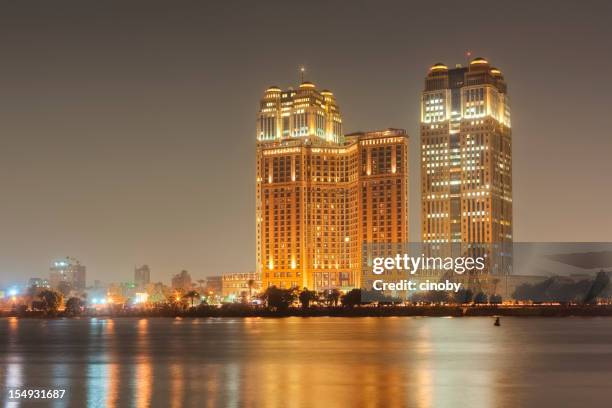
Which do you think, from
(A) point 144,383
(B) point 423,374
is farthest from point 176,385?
(B) point 423,374

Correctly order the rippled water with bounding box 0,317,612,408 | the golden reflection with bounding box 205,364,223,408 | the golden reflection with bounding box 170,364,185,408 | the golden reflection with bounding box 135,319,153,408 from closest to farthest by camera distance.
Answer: the golden reflection with bounding box 170,364,185,408, the golden reflection with bounding box 205,364,223,408, the golden reflection with bounding box 135,319,153,408, the rippled water with bounding box 0,317,612,408

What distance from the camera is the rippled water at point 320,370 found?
6144 centimetres

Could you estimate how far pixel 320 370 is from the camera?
79750 millimetres

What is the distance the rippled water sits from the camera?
202 feet

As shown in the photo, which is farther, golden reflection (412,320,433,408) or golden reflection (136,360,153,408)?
golden reflection (412,320,433,408)

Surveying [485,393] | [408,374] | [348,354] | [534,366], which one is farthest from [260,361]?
[485,393]

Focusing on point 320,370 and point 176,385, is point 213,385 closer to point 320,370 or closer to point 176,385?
point 176,385

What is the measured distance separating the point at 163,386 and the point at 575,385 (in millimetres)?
→ 29449

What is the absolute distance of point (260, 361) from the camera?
299 feet

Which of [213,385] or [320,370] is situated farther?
[320,370]

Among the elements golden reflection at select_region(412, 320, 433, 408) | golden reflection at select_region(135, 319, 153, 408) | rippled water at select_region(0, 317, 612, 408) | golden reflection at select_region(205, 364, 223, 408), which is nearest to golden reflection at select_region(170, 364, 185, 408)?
rippled water at select_region(0, 317, 612, 408)

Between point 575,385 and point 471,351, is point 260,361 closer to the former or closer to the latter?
point 471,351

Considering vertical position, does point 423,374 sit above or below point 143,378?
below

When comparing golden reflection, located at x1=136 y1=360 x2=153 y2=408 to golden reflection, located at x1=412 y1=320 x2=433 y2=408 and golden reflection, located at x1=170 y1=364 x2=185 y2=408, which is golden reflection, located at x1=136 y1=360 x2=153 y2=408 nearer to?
golden reflection, located at x1=170 y1=364 x2=185 y2=408
